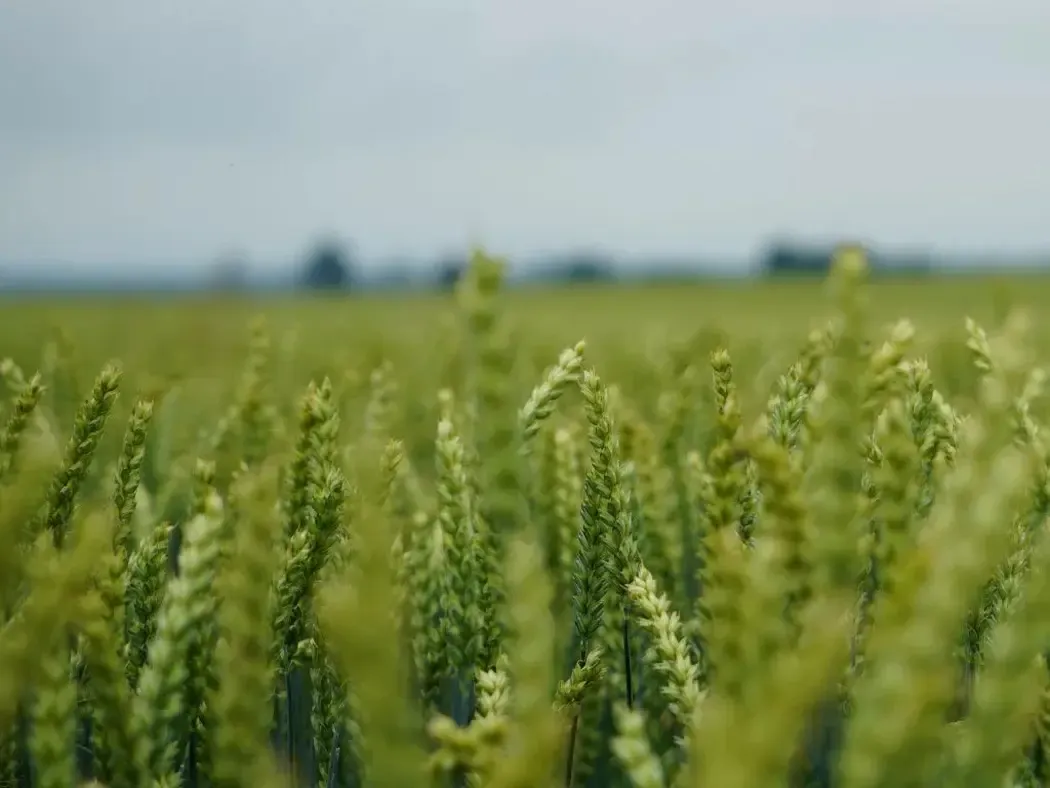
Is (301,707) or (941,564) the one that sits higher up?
(941,564)

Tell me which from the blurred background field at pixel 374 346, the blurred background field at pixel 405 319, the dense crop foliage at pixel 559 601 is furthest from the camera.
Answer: the blurred background field at pixel 405 319

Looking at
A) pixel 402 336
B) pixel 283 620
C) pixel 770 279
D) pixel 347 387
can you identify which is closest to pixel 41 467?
pixel 283 620

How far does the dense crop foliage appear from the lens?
0.30 meters

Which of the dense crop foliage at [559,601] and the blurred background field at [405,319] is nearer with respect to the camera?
the dense crop foliage at [559,601]

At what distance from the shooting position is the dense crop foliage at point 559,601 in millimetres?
301

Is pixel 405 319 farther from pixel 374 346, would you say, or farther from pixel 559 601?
pixel 559 601

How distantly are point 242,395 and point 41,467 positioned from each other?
2.05 ft

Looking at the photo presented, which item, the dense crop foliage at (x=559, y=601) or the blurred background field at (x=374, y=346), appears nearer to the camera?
the dense crop foliage at (x=559, y=601)

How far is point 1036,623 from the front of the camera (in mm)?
328

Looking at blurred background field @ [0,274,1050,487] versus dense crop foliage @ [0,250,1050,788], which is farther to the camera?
blurred background field @ [0,274,1050,487]

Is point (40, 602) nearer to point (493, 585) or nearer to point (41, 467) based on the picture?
point (41, 467)

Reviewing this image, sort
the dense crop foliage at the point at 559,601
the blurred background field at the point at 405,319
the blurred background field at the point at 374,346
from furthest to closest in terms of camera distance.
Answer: the blurred background field at the point at 405,319, the blurred background field at the point at 374,346, the dense crop foliage at the point at 559,601

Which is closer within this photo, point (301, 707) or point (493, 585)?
point (493, 585)

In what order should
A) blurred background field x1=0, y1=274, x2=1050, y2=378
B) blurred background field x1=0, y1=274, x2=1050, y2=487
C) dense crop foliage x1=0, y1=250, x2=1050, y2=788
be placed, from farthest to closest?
1. blurred background field x1=0, y1=274, x2=1050, y2=378
2. blurred background field x1=0, y1=274, x2=1050, y2=487
3. dense crop foliage x1=0, y1=250, x2=1050, y2=788
